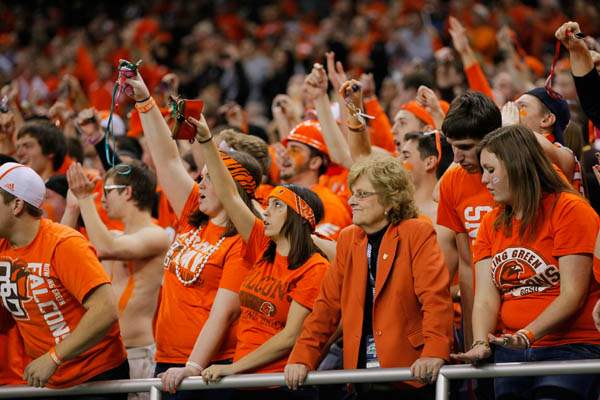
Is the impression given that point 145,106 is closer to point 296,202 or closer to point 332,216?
point 296,202

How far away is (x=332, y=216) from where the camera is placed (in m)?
6.23

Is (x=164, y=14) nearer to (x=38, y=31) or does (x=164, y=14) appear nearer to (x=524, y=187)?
(x=38, y=31)

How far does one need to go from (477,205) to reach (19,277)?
7.34 feet

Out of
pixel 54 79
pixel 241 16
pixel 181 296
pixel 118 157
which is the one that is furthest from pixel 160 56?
pixel 181 296

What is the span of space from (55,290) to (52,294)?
24 mm

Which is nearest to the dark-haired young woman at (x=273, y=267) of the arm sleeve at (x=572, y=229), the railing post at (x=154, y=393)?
the railing post at (x=154, y=393)

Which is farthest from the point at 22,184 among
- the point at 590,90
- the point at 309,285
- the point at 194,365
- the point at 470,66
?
the point at 470,66

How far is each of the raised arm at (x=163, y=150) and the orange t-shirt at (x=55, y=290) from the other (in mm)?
681

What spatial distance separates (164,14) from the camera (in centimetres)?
1627

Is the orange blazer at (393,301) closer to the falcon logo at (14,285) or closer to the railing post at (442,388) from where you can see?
the railing post at (442,388)

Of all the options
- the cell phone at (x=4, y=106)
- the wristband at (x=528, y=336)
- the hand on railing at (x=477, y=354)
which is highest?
the cell phone at (x=4, y=106)

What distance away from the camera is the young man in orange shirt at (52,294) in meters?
4.88

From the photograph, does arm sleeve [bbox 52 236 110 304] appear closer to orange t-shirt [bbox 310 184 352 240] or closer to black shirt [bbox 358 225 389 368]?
black shirt [bbox 358 225 389 368]

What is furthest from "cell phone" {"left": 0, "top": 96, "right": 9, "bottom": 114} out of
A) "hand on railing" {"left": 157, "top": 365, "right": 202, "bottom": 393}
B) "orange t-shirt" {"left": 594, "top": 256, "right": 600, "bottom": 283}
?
"orange t-shirt" {"left": 594, "top": 256, "right": 600, "bottom": 283}
